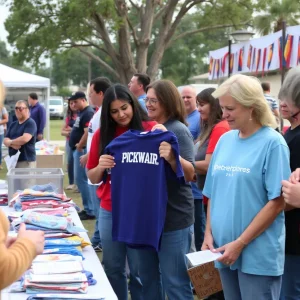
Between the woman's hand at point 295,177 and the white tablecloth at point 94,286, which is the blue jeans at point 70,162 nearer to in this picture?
the white tablecloth at point 94,286

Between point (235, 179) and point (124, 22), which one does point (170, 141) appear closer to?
point (235, 179)

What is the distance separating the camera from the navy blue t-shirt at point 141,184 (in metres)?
3.37

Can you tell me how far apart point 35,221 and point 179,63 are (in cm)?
5732

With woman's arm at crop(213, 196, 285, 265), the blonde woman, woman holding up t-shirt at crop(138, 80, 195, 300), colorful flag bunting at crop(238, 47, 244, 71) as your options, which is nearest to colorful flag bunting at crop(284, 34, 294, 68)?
colorful flag bunting at crop(238, 47, 244, 71)

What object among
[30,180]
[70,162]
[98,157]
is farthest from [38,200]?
[70,162]

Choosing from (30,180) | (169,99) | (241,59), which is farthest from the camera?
(241,59)

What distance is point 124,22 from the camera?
24.9 meters

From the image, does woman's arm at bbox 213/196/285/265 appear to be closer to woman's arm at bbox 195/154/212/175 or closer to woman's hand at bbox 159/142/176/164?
woman's hand at bbox 159/142/176/164

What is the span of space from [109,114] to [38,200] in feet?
3.80

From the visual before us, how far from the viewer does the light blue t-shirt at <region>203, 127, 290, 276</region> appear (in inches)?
111

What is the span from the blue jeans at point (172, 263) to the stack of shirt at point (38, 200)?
1090 mm

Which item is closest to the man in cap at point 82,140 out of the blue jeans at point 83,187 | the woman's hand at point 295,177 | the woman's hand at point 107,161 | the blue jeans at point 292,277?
the blue jeans at point 83,187

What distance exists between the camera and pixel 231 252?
9.38 feet

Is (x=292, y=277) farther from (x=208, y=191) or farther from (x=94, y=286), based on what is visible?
(x=94, y=286)
